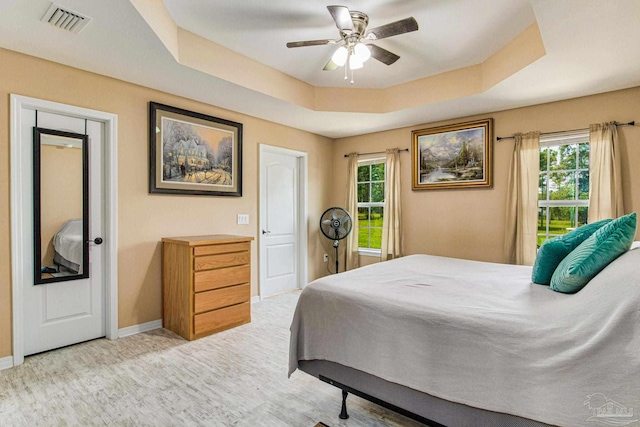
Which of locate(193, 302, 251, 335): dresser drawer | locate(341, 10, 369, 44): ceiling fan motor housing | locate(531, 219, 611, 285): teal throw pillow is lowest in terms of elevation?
locate(193, 302, 251, 335): dresser drawer

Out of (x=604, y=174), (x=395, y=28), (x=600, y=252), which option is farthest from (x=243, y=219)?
(x=604, y=174)

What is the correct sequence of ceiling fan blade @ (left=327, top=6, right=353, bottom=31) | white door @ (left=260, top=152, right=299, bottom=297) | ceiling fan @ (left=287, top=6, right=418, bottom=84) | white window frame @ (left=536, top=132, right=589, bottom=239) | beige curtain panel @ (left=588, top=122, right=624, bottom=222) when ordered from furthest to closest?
white door @ (left=260, top=152, right=299, bottom=297) < white window frame @ (left=536, top=132, right=589, bottom=239) < beige curtain panel @ (left=588, top=122, right=624, bottom=222) < ceiling fan @ (left=287, top=6, right=418, bottom=84) < ceiling fan blade @ (left=327, top=6, right=353, bottom=31)

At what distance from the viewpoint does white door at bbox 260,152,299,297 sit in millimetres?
4387

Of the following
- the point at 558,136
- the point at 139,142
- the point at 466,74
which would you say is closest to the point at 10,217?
the point at 139,142

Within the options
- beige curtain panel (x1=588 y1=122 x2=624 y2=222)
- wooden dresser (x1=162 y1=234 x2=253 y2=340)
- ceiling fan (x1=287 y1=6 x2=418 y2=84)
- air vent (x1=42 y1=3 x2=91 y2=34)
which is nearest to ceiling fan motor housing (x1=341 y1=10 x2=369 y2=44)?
ceiling fan (x1=287 y1=6 x2=418 y2=84)

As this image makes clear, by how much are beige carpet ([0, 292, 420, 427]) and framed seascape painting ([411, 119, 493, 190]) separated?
112 inches

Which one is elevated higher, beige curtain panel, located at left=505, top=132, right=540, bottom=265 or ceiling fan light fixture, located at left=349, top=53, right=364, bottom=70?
ceiling fan light fixture, located at left=349, top=53, right=364, bottom=70

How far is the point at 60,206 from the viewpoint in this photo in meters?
2.72

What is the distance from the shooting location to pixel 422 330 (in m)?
1.50

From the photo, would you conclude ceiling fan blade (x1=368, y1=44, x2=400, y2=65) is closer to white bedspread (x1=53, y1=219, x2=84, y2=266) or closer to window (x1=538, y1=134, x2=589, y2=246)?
window (x1=538, y1=134, x2=589, y2=246)

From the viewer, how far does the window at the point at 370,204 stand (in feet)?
16.2

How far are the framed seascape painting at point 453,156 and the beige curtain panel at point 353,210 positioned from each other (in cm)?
94

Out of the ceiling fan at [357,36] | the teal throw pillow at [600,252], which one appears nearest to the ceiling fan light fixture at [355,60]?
the ceiling fan at [357,36]

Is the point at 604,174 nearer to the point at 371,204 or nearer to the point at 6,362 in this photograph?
the point at 371,204
